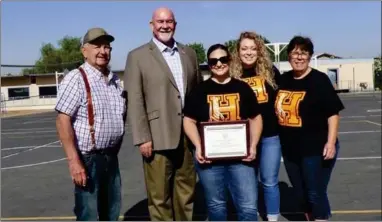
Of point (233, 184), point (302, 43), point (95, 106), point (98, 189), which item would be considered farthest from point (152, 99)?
point (302, 43)

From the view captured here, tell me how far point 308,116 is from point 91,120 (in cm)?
204

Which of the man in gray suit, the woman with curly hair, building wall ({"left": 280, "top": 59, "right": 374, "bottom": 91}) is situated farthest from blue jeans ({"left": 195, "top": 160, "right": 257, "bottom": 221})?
building wall ({"left": 280, "top": 59, "right": 374, "bottom": 91})

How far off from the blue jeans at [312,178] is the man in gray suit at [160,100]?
3.74ft

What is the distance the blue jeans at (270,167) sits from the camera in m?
4.93

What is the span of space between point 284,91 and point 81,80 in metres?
1.96

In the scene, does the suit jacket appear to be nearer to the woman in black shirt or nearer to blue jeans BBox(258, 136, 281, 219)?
blue jeans BBox(258, 136, 281, 219)

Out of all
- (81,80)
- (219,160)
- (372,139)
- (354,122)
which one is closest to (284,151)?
(219,160)

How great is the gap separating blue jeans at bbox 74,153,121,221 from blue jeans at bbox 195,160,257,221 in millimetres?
788

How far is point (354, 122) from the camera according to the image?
20312mm

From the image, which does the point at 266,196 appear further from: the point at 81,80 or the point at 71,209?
the point at 71,209

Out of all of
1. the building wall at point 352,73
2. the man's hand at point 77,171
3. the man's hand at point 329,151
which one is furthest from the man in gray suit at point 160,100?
the building wall at point 352,73

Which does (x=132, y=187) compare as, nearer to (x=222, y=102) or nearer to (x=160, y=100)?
(x=160, y=100)

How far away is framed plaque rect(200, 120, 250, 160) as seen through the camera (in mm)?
4352

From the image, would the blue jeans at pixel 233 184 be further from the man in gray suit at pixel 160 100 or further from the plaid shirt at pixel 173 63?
the plaid shirt at pixel 173 63
